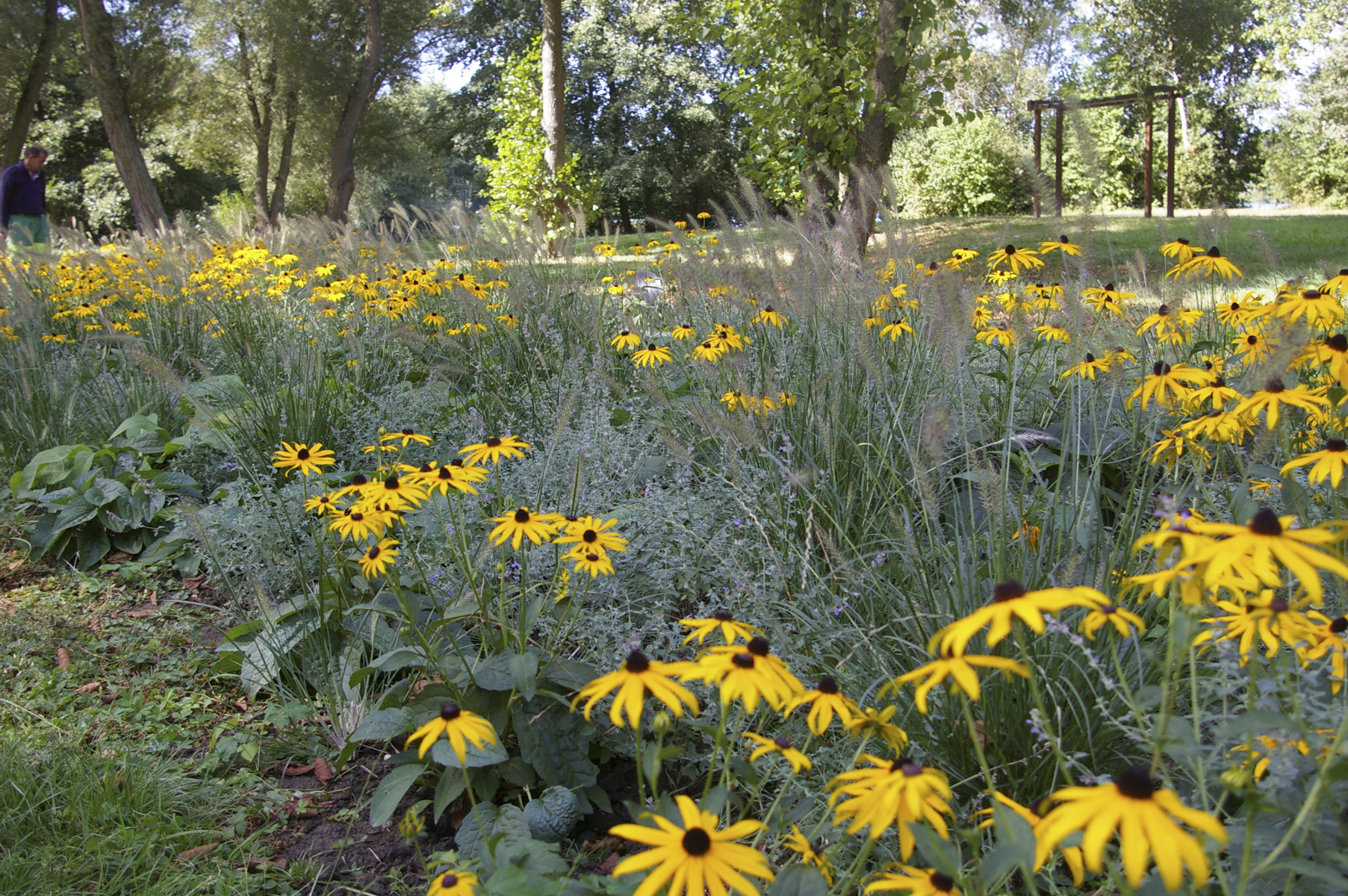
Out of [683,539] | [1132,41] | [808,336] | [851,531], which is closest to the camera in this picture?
[683,539]

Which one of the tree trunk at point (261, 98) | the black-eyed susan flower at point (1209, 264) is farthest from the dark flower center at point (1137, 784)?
the tree trunk at point (261, 98)

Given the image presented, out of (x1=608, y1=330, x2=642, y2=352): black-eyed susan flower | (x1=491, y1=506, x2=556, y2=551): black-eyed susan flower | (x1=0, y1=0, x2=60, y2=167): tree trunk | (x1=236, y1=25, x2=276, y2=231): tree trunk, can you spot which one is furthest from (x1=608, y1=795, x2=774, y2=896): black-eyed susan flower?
(x1=236, y1=25, x2=276, y2=231): tree trunk

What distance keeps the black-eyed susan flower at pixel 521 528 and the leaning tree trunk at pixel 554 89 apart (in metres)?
8.87

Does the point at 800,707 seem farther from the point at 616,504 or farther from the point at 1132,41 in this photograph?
the point at 1132,41

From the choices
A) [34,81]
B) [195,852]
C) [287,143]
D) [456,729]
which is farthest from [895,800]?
[287,143]

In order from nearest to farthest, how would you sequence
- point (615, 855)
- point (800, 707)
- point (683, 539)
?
1. point (615, 855)
2. point (800, 707)
3. point (683, 539)

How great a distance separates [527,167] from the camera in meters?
10.6

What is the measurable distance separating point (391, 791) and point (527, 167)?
9.95 meters

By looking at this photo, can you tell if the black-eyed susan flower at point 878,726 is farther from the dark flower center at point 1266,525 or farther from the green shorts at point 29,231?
the green shorts at point 29,231

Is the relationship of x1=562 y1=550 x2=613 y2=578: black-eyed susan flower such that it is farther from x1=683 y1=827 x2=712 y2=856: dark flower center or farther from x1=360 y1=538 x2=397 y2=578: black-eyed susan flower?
x1=683 y1=827 x2=712 y2=856: dark flower center

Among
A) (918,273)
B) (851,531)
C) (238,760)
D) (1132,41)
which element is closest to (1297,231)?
(918,273)

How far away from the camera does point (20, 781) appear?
5.36 feet

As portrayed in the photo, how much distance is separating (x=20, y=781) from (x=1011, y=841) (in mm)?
1776

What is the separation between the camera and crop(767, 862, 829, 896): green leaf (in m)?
0.98
